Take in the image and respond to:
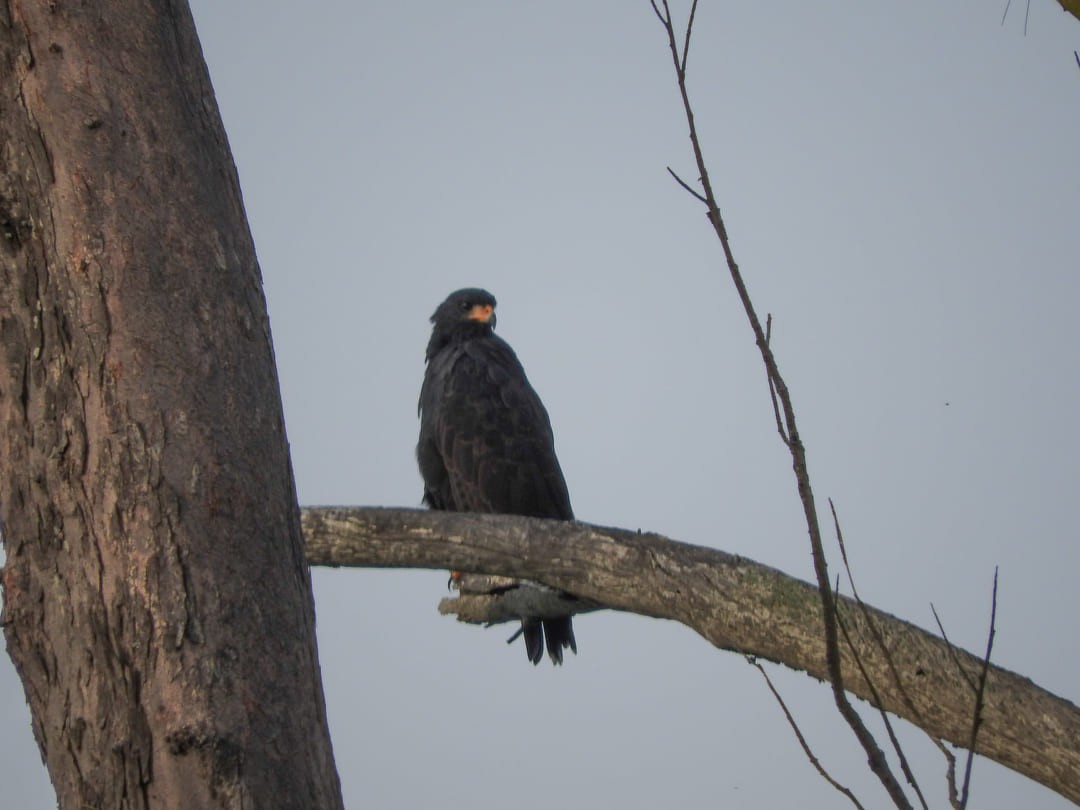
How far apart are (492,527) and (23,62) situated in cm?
234

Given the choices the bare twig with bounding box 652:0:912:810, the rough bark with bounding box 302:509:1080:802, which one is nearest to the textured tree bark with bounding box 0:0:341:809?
the bare twig with bounding box 652:0:912:810

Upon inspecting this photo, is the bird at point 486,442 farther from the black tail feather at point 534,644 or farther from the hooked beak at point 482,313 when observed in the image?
the black tail feather at point 534,644


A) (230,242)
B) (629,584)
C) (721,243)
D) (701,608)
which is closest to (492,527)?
(629,584)

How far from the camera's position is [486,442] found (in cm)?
574

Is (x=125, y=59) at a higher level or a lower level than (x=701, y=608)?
higher

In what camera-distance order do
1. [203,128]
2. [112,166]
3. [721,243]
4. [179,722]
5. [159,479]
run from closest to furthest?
[721,243]
[179,722]
[159,479]
[112,166]
[203,128]

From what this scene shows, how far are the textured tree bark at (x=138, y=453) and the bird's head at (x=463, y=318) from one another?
15.9 feet

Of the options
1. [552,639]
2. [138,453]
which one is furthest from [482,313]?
[138,453]

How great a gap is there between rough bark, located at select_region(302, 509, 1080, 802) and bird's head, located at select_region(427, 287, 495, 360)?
2.52m

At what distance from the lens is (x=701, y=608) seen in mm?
3146

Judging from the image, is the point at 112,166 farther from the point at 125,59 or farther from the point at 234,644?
the point at 234,644

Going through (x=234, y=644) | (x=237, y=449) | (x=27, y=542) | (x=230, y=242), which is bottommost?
(x=234, y=644)

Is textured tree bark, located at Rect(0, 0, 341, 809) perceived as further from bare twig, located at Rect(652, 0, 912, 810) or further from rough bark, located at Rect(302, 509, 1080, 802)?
rough bark, located at Rect(302, 509, 1080, 802)

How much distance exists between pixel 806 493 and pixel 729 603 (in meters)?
2.02
